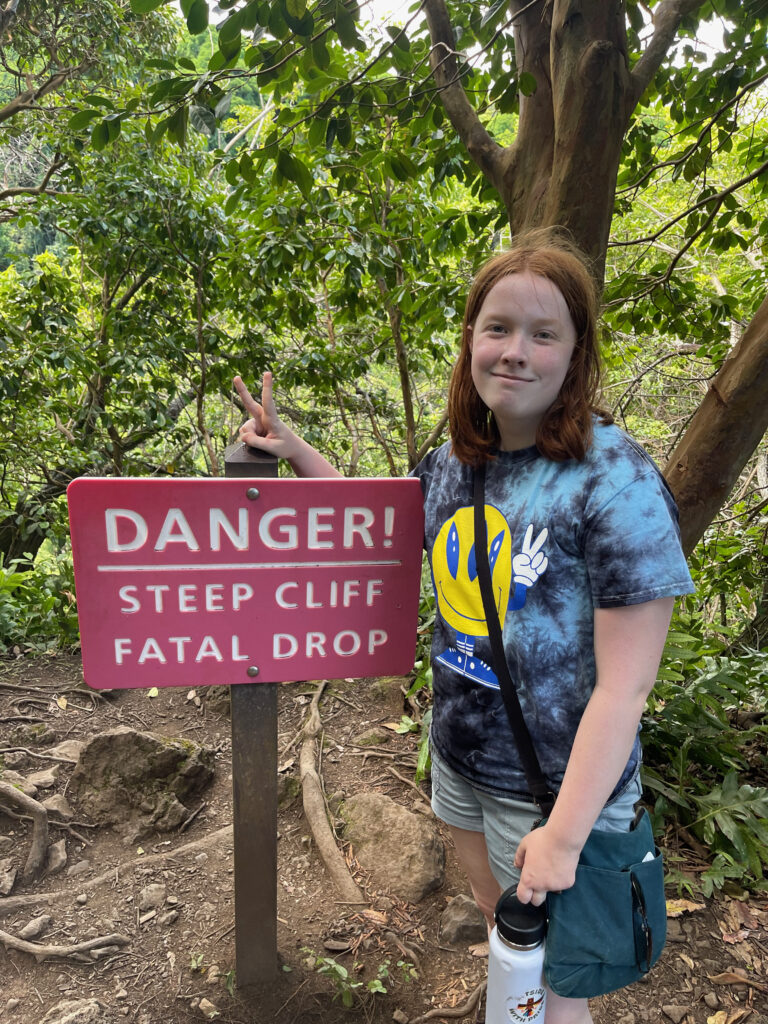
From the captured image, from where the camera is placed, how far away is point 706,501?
2078 mm

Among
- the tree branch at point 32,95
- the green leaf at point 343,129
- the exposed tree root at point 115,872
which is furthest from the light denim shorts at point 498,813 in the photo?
the tree branch at point 32,95

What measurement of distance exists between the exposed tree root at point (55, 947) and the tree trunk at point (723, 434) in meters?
2.16

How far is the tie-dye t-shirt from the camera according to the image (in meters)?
1.04

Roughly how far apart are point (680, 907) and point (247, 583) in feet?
5.65

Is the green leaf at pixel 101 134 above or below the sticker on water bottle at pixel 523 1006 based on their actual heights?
above

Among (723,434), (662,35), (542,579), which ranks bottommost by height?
(542,579)

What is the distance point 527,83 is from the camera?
1984 millimetres

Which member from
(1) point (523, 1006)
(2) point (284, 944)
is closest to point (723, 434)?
(1) point (523, 1006)

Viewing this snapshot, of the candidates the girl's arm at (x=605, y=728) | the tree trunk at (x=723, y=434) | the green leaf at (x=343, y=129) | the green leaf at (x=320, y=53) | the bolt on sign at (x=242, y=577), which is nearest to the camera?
the girl's arm at (x=605, y=728)

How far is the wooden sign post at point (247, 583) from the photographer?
1340 mm

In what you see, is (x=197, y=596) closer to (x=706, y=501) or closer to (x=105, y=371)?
(x=706, y=501)

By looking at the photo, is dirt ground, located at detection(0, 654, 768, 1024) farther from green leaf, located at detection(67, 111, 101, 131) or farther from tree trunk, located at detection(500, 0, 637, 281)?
green leaf, located at detection(67, 111, 101, 131)

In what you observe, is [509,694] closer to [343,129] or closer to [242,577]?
[242,577]

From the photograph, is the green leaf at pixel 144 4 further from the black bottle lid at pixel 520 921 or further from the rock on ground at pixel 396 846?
the rock on ground at pixel 396 846
